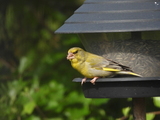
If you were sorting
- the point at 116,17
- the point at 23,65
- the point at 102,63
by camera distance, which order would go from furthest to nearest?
1. the point at 23,65
2. the point at 102,63
3. the point at 116,17

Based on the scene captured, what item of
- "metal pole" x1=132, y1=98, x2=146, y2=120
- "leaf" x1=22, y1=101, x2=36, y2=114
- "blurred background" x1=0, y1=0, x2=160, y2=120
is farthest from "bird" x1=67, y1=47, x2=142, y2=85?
"leaf" x1=22, y1=101, x2=36, y2=114

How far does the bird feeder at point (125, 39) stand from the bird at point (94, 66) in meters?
0.08

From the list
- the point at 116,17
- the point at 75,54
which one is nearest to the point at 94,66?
the point at 75,54

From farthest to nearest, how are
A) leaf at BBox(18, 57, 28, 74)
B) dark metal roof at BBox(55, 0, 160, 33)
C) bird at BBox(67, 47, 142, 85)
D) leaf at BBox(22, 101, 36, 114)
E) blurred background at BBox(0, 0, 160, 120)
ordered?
leaf at BBox(18, 57, 28, 74)
blurred background at BBox(0, 0, 160, 120)
leaf at BBox(22, 101, 36, 114)
bird at BBox(67, 47, 142, 85)
dark metal roof at BBox(55, 0, 160, 33)

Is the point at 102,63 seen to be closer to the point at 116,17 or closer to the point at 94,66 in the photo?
the point at 94,66

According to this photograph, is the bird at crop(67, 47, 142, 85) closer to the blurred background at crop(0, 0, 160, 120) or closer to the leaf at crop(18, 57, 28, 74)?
the blurred background at crop(0, 0, 160, 120)

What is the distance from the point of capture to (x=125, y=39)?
375cm

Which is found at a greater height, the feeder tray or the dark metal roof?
the dark metal roof

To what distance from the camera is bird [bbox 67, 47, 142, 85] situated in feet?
12.0

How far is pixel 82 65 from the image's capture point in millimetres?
3818

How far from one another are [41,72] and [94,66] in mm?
3089

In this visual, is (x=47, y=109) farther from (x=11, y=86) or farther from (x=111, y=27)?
(x=111, y=27)

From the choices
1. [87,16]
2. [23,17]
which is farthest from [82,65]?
[23,17]

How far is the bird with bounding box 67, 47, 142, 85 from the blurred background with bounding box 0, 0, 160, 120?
1.19 meters
